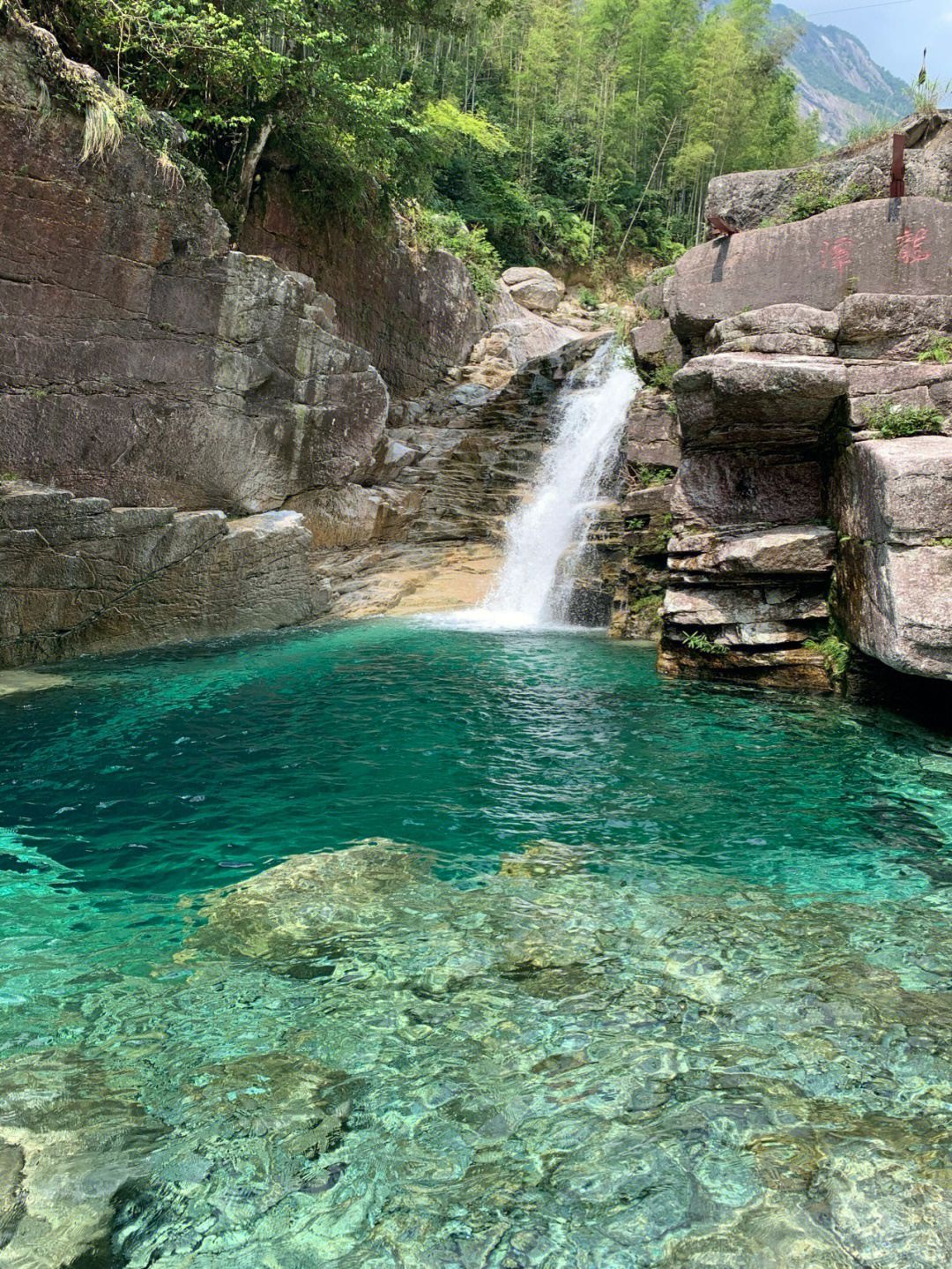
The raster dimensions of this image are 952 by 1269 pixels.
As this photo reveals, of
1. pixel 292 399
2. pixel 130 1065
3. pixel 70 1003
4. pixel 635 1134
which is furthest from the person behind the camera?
pixel 292 399


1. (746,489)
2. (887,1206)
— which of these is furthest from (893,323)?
(887,1206)

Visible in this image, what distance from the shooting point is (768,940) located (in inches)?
137

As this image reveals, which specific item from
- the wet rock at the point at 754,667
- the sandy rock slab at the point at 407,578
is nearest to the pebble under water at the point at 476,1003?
the wet rock at the point at 754,667

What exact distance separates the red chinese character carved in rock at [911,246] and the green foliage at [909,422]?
6.91 ft

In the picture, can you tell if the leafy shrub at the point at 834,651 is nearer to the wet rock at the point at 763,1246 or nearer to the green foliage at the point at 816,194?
the green foliage at the point at 816,194

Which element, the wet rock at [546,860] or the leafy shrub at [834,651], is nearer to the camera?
the wet rock at [546,860]

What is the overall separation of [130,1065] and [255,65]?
41.2 feet

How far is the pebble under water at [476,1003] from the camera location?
2039 millimetres

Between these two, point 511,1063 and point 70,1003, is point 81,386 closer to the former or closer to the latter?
point 70,1003

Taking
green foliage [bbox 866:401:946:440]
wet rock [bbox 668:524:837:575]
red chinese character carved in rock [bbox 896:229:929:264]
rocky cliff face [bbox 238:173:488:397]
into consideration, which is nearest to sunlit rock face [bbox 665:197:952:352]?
red chinese character carved in rock [bbox 896:229:929:264]

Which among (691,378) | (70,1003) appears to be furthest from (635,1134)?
(691,378)

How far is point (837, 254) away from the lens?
861 cm

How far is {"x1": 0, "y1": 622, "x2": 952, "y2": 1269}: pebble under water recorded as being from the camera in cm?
204

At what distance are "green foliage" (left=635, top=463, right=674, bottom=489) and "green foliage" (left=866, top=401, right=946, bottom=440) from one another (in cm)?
402
